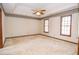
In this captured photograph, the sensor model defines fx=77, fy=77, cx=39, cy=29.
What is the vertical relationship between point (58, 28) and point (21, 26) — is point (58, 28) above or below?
below

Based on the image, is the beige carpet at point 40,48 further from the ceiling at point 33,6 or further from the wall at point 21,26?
the ceiling at point 33,6

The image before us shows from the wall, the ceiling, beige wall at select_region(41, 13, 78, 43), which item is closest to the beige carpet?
beige wall at select_region(41, 13, 78, 43)

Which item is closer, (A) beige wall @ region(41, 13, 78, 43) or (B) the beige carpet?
(B) the beige carpet

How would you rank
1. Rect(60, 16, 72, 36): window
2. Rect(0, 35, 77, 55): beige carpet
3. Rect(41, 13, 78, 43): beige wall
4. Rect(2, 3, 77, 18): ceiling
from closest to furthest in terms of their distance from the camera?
Rect(2, 3, 77, 18): ceiling → Rect(0, 35, 77, 55): beige carpet → Rect(60, 16, 72, 36): window → Rect(41, 13, 78, 43): beige wall

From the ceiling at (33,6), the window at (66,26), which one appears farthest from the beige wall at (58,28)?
the ceiling at (33,6)

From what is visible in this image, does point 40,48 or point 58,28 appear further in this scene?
point 58,28

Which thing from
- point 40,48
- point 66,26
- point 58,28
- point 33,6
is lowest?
point 40,48

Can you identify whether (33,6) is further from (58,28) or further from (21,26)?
(58,28)

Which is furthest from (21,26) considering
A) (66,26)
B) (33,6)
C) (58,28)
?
(66,26)

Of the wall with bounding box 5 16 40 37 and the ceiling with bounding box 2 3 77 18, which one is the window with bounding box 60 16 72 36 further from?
the wall with bounding box 5 16 40 37

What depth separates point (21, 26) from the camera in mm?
2959

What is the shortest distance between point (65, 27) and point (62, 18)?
1.48 feet

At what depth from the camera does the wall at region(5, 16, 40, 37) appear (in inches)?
116
